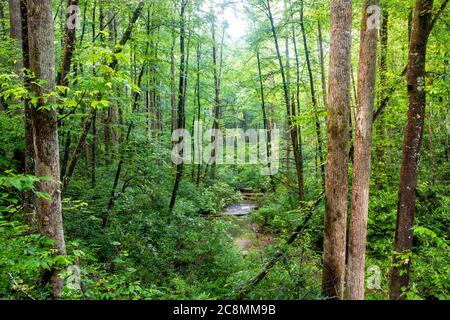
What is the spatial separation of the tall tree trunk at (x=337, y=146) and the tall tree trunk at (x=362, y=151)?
25.3 inches

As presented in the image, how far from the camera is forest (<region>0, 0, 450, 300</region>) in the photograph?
3.90 meters

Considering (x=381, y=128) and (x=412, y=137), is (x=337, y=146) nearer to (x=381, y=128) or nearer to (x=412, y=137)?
(x=412, y=137)

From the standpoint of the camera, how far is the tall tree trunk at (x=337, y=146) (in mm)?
4562

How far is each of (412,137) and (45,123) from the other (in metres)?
6.26

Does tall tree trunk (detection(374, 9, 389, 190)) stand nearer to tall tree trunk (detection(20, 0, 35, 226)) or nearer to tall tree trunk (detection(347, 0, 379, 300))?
tall tree trunk (detection(347, 0, 379, 300))

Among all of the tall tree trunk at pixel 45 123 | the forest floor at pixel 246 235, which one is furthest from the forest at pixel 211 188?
the forest floor at pixel 246 235

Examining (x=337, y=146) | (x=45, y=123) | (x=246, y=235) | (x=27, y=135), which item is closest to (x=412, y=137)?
(x=337, y=146)

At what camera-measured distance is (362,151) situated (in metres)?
5.20

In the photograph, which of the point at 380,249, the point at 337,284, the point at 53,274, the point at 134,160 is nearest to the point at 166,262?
the point at 134,160

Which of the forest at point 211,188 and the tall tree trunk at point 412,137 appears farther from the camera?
the tall tree trunk at point 412,137

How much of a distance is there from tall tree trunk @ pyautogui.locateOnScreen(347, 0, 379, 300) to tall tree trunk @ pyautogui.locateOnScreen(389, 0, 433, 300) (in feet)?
2.51

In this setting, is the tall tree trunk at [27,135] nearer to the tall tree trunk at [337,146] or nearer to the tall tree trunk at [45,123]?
the tall tree trunk at [45,123]
